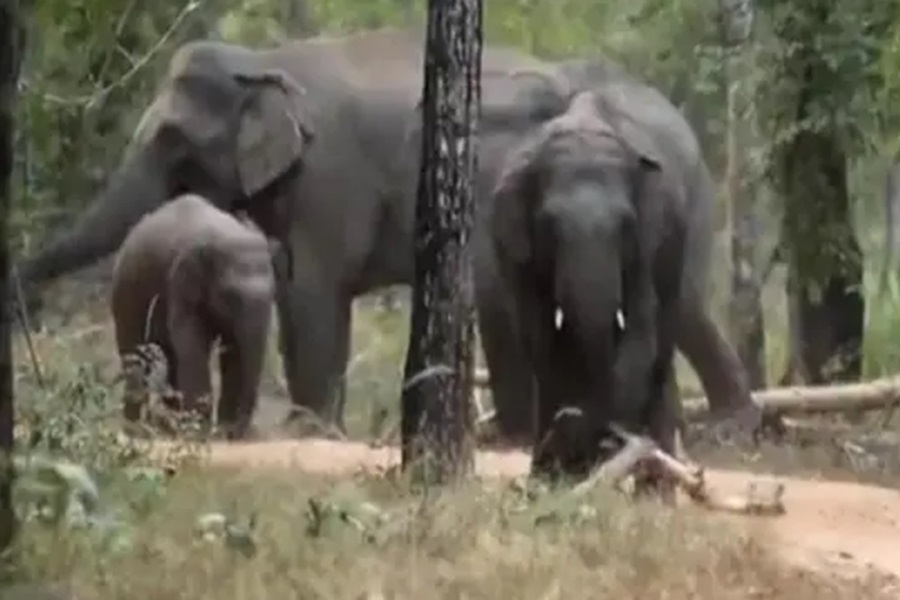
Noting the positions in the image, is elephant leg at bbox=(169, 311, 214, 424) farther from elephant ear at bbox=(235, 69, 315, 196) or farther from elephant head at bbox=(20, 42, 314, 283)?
elephant ear at bbox=(235, 69, 315, 196)

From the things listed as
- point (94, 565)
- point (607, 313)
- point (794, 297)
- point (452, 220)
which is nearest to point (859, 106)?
point (794, 297)

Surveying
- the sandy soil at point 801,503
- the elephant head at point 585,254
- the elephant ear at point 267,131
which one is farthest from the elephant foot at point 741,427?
the elephant head at point 585,254

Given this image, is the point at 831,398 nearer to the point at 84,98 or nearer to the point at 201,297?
the point at 201,297

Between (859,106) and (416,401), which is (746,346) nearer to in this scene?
(859,106)

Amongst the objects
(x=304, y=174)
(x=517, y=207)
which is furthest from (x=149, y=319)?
(x=304, y=174)

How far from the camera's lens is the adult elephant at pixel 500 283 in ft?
42.4

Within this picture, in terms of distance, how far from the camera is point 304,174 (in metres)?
14.5

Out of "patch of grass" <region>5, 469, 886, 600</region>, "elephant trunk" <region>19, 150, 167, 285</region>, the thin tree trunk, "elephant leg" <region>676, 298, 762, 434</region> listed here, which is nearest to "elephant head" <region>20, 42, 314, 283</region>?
"elephant trunk" <region>19, 150, 167, 285</region>

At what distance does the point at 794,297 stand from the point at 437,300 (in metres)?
8.14

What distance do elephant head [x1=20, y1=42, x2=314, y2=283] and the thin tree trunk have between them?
3.64 metres

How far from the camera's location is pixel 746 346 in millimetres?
17359

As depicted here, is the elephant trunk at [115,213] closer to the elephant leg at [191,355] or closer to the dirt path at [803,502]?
the elephant leg at [191,355]

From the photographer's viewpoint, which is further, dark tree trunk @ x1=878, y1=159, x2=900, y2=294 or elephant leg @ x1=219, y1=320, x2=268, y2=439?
dark tree trunk @ x1=878, y1=159, x2=900, y2=294

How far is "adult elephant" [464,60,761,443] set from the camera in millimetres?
12922
